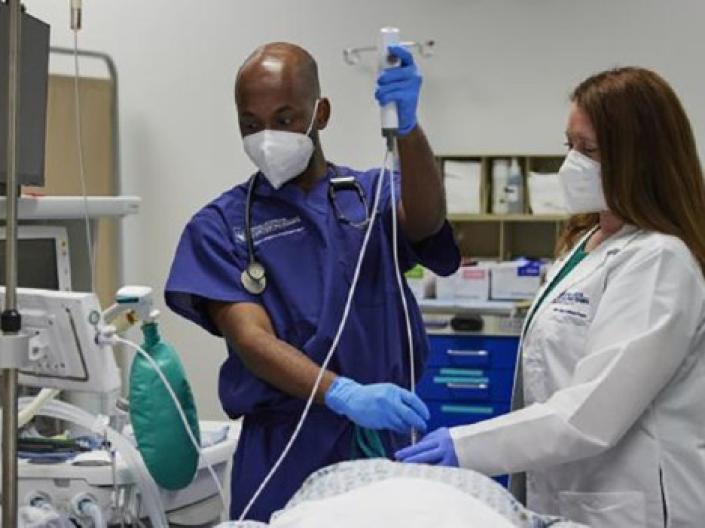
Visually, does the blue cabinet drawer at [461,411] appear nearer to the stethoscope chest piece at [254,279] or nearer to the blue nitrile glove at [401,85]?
the stethoscope chest piece at [254,279]

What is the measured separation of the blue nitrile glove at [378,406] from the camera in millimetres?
1354

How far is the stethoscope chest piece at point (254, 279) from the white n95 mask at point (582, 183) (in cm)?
57

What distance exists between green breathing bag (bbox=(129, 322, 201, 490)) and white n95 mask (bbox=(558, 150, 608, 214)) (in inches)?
31.8

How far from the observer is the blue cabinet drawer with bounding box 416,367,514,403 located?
149 inches

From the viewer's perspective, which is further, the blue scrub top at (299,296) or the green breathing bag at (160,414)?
the green breathing bag at (160,414)

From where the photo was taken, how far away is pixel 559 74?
4273mm

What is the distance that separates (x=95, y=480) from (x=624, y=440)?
103cm

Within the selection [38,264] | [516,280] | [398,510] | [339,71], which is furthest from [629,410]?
[339,71]

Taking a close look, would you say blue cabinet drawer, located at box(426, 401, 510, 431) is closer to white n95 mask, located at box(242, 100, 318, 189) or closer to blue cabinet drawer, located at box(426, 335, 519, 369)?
blue cabinet drawer, located at box(426, 335, 519, 369)

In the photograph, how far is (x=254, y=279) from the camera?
61.1 inches

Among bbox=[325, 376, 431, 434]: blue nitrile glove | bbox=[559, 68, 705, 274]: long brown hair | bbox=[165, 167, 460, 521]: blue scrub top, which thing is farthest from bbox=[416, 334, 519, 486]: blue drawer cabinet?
bbox=[325, 376, 431, 434]: blue nitrile glove

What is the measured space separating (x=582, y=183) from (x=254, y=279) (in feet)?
1.98

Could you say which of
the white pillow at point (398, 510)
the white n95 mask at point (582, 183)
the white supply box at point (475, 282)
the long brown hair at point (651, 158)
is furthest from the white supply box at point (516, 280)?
the white pillow at point (398, 510)

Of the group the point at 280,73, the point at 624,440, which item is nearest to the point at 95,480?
the point at 280,73
